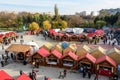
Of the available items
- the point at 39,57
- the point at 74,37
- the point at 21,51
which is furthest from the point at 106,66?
the point at 74,37

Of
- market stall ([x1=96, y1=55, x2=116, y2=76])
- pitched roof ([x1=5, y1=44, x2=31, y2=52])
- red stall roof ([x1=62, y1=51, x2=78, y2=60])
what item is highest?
pitched roof ([x1=5, y1=44, x2=31, y2=52])

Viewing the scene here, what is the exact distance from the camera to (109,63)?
19.3 metres

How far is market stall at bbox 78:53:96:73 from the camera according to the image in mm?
20020

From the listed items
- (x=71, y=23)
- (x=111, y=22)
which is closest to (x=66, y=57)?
(x=111, y=22)

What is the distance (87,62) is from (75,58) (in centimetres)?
148

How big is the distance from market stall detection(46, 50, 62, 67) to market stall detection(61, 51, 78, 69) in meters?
0.55

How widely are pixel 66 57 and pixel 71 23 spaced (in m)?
46.7

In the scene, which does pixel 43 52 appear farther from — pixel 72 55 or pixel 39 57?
pixel 72 55

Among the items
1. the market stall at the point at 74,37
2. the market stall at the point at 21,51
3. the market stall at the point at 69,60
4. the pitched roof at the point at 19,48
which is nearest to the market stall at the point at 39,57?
the market stall at the point at 21,51

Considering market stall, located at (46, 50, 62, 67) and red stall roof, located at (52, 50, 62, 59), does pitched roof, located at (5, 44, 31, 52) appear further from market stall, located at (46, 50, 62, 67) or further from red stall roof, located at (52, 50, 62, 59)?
red stall roof, located at (52, 50, 62, 59)

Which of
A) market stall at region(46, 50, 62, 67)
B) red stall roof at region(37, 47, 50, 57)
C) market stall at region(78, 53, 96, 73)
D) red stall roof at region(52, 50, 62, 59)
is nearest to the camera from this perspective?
market stall at region(78, 53, 96, 73)

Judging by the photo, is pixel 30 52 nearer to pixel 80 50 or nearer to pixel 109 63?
pixel 80 50

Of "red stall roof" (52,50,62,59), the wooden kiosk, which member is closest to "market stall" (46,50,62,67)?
"red stall roof" (52,50,62,59)

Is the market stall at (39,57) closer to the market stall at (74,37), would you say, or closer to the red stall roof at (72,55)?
the red stall roof at (72,55)
